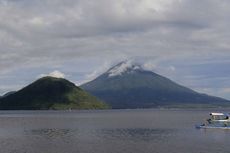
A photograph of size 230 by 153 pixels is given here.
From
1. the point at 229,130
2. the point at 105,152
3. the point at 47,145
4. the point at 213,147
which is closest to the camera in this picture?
the point at 105,152

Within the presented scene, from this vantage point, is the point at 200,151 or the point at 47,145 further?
the point at 47,145

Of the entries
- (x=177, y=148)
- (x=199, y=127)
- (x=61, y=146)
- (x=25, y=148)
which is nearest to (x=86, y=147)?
(x=61, y=146)

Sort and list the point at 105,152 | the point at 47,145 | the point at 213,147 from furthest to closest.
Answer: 1. the point at 47,145
2. the point at 213,147
3. the point at 105,152

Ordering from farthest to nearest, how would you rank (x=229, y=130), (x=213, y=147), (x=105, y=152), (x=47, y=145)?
(x=229, y=130) < (x=47, y=145) < (x=213, y=147) < (x=105, y=152)

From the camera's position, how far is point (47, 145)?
105 meters

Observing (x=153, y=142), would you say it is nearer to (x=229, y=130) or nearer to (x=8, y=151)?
(x=8, y=151)

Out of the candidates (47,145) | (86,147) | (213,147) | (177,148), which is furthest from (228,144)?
(47,145)

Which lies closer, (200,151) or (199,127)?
(200,151)

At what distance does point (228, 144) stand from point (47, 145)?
41436 millimetres

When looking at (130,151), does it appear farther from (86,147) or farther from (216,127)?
(216,127)

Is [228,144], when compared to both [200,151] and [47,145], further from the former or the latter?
[47,145]

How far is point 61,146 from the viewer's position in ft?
334

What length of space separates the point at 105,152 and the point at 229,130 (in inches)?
2830

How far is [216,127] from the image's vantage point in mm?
156125
